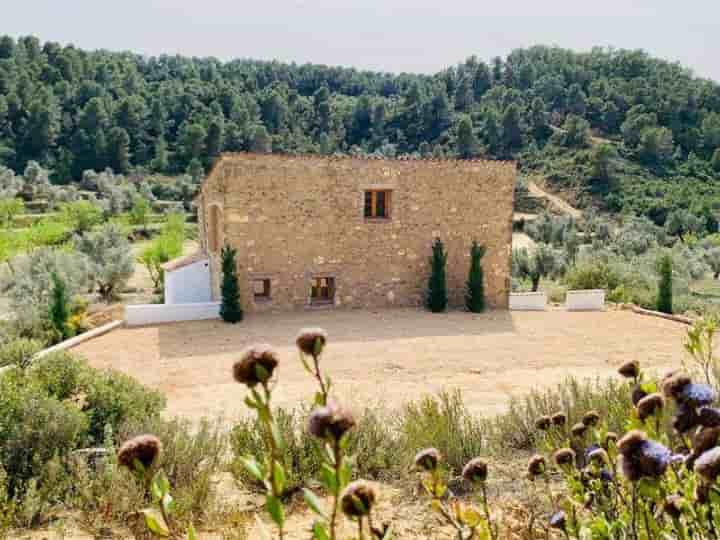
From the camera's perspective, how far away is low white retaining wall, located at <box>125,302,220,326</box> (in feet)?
41.3

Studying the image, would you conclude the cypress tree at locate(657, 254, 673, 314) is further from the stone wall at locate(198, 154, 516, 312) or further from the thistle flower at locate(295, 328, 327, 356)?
the thistle flower at locate(295, 328, 327, 356)

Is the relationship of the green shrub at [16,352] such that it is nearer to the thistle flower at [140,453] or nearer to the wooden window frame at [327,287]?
the wooden window frame at [327,287]

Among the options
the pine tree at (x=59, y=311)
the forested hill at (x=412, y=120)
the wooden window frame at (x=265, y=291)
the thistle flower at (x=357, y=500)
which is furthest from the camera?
the forested hill at (x=412, y=120)

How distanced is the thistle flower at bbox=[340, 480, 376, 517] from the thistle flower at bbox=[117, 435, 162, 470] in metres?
0.59

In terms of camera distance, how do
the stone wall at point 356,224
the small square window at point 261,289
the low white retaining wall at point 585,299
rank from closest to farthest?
the stone wall at point 356,224 < the small square window at point 261,289 < the low white retaining wall at point 585,299

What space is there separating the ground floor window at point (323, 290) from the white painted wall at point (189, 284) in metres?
2.57

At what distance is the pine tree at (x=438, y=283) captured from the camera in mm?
14180

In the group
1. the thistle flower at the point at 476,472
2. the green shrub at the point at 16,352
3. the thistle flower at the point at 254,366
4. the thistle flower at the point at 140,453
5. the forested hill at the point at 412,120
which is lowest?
the green shrub at the point at 16,352

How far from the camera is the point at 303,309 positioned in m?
13.8

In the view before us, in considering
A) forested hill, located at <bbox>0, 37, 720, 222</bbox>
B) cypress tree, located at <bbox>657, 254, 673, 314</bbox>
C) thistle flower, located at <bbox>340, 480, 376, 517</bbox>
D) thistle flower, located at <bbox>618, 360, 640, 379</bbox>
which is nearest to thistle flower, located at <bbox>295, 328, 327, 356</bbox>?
thistle flower, located at <bbox>340, 480, 376, 517</bbox>

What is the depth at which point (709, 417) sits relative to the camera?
195cm

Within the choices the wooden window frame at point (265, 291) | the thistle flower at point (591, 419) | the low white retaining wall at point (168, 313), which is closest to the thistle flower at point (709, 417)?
the thistle flower at point (591, 419)

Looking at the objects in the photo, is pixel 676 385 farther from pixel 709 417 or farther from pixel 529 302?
pixel 529 302

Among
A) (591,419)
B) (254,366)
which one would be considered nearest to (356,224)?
(591,419)
